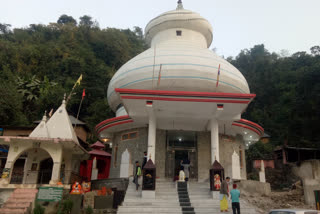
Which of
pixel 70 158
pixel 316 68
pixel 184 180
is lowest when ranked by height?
pixel 184 180

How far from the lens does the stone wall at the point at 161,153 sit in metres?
14.6

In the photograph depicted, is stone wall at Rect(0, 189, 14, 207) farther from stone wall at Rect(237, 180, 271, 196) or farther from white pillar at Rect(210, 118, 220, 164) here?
stone wall at Rect(237, 180, 271, 196)

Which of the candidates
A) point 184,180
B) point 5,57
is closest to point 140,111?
point 184,180

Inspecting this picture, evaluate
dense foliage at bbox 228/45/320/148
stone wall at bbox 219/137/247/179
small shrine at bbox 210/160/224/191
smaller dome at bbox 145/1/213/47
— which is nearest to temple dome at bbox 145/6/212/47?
smaller dome at bbox 145/1/213/47

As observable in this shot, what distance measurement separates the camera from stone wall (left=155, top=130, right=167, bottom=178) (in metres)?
14.6

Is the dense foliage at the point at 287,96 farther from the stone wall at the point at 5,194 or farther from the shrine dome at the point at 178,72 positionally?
the stone wall at the point at 5,194

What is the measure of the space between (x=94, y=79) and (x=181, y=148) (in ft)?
86.8

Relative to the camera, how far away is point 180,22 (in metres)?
18.7

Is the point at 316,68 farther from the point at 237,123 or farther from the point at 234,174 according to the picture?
the point at 234,174

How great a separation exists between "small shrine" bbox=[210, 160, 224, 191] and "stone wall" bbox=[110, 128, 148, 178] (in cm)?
445

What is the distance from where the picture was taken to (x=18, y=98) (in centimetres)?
2830

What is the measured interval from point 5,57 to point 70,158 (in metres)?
30.6

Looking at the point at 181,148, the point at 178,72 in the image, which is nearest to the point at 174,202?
the point at 181,148

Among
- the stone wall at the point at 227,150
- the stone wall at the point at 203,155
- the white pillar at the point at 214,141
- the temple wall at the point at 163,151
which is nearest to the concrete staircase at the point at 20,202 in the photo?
the temple wall at the point at 163,151
